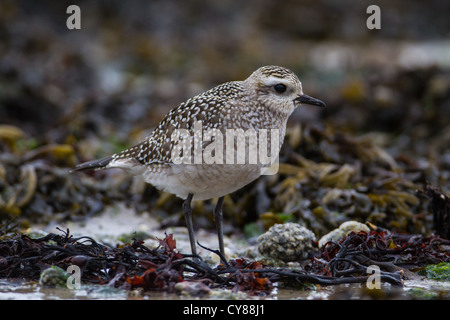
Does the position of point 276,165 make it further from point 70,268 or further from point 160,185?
point 70,268

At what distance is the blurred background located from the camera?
6434mm

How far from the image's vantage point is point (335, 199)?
607cm

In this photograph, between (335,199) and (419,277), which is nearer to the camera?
(419,277)

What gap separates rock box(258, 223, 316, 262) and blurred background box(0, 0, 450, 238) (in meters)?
0.89

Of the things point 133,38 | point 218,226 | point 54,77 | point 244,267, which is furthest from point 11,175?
point 133,38

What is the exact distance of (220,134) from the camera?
184 inches

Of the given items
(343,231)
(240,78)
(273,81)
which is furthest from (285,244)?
(240,78)

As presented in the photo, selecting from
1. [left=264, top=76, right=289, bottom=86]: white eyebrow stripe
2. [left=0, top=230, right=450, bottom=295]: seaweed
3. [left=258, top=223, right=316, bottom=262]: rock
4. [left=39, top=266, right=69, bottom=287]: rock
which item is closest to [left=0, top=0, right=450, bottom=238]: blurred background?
[left=258, top=223, right=316, bottom=262]: rock

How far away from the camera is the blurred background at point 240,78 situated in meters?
6.43

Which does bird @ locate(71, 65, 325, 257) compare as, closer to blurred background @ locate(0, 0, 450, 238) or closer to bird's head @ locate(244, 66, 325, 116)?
bird's head @ locate(244, 66, 325, 116)

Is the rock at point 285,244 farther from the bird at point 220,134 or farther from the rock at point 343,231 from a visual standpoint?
the bird at point 220,134

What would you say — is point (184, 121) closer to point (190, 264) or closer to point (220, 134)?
point (220, 134)

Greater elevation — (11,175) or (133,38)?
(133,38)
